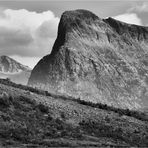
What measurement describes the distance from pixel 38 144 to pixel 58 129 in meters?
4.80

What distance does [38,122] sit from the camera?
25.6m

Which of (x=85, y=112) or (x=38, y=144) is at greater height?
(x=85, y=112)

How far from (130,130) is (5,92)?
1056 cm

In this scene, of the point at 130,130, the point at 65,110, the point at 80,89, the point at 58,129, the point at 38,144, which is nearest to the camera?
the point at 38,144

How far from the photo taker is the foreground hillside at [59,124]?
22.3m

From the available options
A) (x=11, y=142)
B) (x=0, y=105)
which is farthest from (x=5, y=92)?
(x=11, y=142)

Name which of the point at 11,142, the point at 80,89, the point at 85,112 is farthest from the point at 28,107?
the point at 80,89

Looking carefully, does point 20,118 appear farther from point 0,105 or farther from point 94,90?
point 94,90

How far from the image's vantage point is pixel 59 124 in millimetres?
26266

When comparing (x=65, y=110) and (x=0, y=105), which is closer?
(x=0, y=105)

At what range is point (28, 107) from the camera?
27922mm

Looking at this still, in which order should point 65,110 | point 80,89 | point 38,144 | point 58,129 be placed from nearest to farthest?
point 38,144 < point 58,129 < point 65,110 < point 80,89

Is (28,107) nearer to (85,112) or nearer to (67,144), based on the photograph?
(85,112)

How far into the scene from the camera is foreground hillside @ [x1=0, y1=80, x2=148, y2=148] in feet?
73.2
